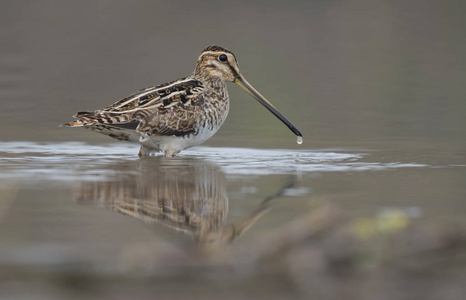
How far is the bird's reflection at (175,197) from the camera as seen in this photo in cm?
518

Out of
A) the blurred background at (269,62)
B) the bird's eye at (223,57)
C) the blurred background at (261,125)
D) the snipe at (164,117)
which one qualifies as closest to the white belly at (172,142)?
the snipe at (164,117)

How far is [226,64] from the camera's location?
392 inches

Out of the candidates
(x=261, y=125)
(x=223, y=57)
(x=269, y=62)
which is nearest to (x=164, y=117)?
(x=223, y=57)

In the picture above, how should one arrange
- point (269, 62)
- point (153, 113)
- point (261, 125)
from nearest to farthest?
point (153, 113), point (261, 125), point (269, 62)

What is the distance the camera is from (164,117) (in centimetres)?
891

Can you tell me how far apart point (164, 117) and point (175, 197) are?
9.13 feet

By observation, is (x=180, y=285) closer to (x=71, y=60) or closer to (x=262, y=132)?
(x=262, y=132)

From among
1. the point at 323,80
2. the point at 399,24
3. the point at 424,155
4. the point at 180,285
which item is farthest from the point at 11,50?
the point at 180,285

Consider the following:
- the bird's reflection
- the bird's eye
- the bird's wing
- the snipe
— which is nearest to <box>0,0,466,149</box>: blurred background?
the snipe

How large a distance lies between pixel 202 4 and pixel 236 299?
23584mm

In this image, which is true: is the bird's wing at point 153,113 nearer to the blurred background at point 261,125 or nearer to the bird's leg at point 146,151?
the bird's leg at point 146,151

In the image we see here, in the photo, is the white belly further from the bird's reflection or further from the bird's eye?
the bird's eye

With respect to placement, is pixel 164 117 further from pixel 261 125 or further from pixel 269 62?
pixel 269 62

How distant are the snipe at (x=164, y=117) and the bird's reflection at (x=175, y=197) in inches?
27.7
